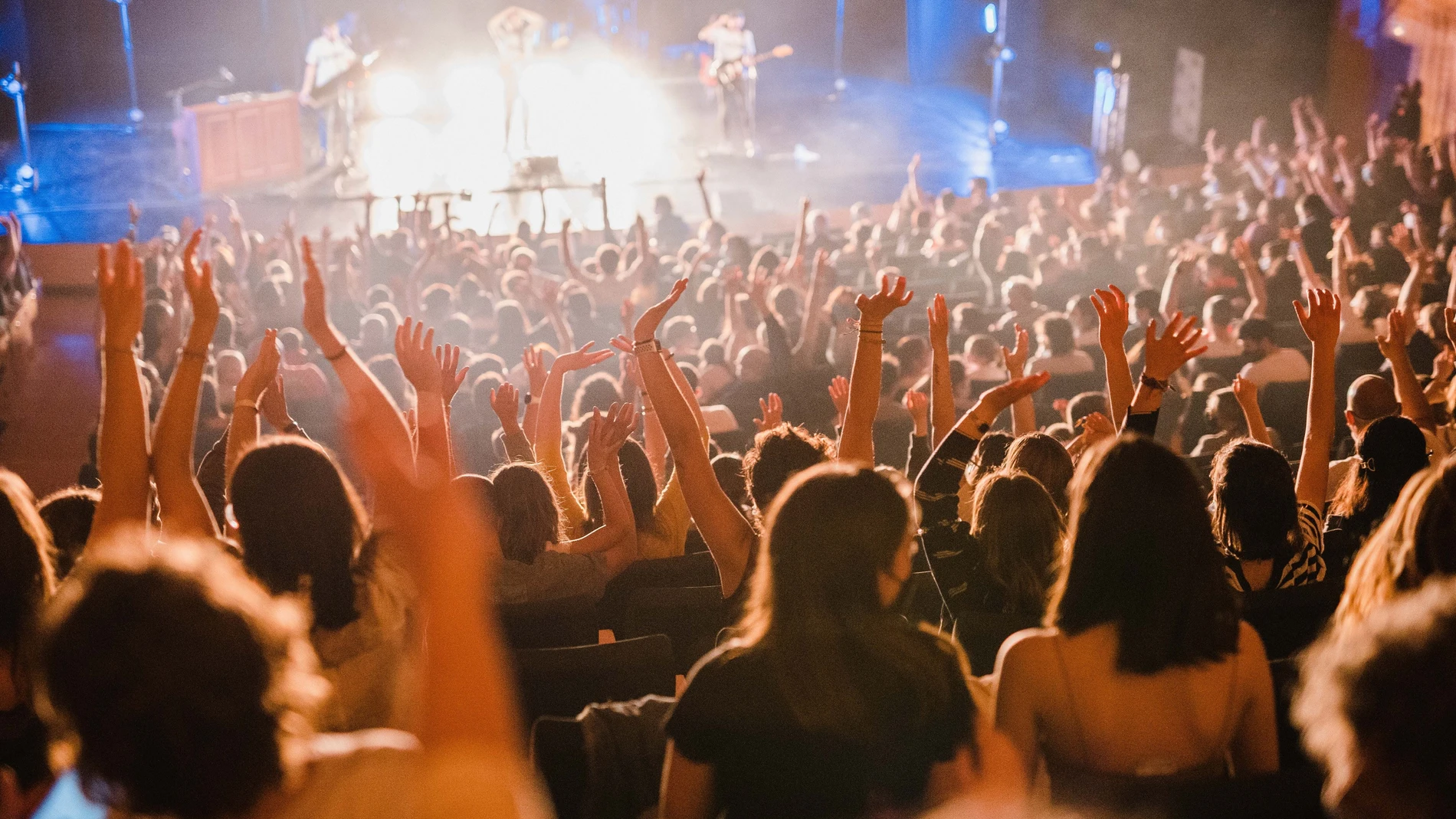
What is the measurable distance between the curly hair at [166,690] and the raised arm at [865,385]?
1.67 m

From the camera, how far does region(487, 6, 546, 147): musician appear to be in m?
15.5

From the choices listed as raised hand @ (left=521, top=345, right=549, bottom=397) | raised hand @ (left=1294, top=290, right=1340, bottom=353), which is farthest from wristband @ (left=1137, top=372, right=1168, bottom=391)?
raised hand @ (left=521, top=345, right=549, bottom=397)

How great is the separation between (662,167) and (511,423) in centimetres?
1322

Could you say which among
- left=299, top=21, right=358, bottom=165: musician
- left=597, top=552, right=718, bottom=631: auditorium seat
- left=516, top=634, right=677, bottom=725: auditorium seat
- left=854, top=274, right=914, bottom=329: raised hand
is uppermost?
left=299, top=21, right=358, bottom=165: musician

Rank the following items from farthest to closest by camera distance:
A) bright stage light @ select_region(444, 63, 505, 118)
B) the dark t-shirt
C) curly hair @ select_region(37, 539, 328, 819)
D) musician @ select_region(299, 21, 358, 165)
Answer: bright stage light @ select_region(444, 63, 505, 118), musician @ select_region(299, 21, 358, 165), the dark t-shirt, curly hair @ select_region(37, 539, 328, 819)

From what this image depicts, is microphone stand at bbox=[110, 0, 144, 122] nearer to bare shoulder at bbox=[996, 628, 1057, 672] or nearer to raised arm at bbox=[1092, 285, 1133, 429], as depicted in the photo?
raised arm at bbox=[1092, 285, 1133, 429]

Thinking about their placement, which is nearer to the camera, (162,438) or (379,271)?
(162,438)

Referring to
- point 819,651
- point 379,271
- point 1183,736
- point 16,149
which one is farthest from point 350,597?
point 16,149

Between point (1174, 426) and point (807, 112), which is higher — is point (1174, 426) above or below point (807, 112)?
below

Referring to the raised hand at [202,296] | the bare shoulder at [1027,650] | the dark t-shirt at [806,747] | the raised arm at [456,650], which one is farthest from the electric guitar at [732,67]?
the dark t-shirt at [806,747]

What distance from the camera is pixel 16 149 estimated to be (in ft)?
51.4

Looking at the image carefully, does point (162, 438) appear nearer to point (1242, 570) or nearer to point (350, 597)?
point (350, 597)

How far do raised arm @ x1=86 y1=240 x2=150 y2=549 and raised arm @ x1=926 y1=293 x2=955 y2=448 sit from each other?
213 centimetres

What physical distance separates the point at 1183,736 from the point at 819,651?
634 mm
